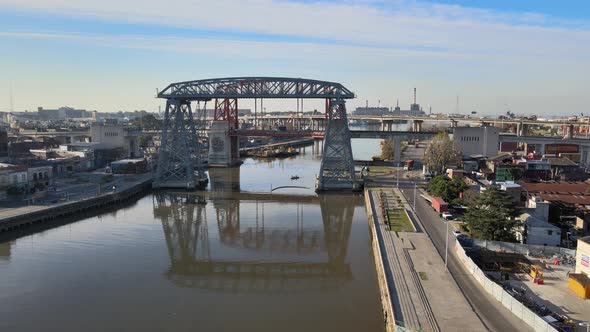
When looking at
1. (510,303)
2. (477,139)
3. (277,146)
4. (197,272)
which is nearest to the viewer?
(510,303)

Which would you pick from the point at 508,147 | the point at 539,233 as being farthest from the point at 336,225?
the point at 508,147

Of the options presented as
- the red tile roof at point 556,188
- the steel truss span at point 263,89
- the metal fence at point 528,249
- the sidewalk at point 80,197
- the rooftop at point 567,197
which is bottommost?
the metal fence at point 528,249

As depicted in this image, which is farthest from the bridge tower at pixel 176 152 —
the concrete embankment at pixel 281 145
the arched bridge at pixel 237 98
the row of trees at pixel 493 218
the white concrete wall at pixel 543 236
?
the concrete embankment at pixel 281 145

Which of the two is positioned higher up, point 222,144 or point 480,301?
point 222,144

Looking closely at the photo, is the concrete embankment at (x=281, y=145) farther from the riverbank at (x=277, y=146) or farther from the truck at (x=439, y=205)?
the truck at (x=439, y=205)

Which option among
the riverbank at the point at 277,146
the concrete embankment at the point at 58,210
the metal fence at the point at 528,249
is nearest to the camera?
the metal fence at the point at 528,249

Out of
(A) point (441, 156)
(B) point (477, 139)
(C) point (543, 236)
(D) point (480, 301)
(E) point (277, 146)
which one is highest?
(B) point (477, 139)

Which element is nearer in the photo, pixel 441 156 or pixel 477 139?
pixel 441 156

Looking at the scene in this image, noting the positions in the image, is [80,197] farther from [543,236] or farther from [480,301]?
[543,236]
